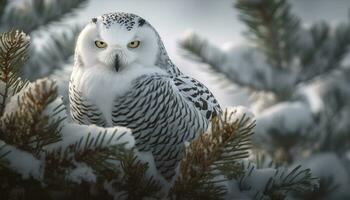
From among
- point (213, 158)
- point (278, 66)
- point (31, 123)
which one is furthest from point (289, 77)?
point (31, 123)

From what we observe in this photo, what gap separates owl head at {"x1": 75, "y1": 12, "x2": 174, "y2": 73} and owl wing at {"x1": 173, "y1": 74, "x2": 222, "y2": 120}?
136 millimetres

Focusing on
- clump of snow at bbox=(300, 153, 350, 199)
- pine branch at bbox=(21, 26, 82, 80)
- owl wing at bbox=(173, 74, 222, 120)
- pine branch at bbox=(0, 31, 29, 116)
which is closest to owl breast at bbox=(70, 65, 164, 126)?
owl wing at bbox=(173, 74, 222, 120)

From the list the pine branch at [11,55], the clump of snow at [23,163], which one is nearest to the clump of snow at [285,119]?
the pine branch at [11,55]

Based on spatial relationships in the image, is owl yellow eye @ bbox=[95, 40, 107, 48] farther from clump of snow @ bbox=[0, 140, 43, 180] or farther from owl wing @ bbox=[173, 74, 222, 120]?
clump of snow @ bbox=[0, 140, 43, 180]

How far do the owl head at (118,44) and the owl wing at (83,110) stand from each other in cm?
13

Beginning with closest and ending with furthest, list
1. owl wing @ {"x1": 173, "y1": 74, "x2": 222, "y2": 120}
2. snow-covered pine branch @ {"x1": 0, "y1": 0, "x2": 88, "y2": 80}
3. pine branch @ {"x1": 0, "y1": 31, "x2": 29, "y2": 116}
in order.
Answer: pine branch @ {"x1": 0, "y1": 31, "x2": 29, "y2": 116}, owl wing @ {"x1": 173, "y1": 74, "x2": 222, "y2": 120}, snow-covered pine branch @ {"x1": 0, "y1": 0, "x2": 88, "y2": 80}

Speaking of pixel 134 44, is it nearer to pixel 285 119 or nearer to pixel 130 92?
pixel 130 92

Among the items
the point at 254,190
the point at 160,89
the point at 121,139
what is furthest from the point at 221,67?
the point at 121,139

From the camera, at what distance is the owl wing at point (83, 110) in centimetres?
230

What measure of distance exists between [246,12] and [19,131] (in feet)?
9.12

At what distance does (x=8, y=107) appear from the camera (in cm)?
162

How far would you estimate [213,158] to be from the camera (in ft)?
5.47

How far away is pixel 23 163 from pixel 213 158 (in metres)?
0.48

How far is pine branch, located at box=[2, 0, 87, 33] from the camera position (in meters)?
3.95
